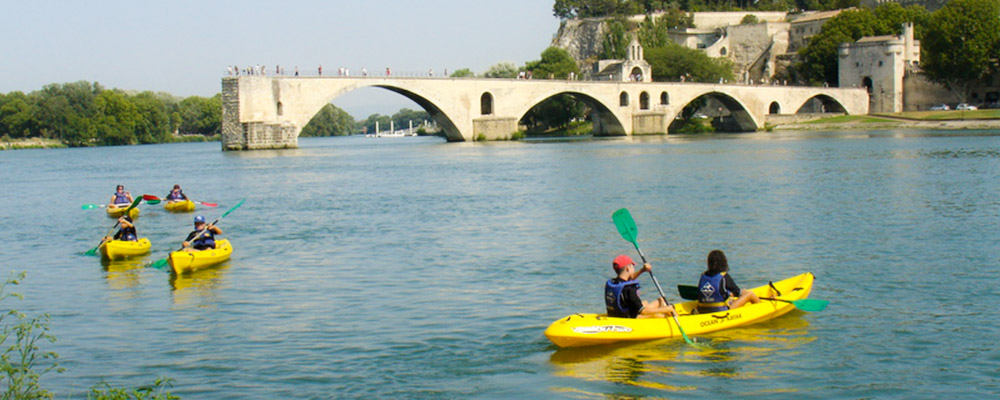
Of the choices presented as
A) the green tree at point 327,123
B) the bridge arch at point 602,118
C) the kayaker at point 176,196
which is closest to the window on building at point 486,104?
the bridge arch at point 602,118

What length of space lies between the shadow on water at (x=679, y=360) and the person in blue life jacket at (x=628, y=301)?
15.3 inches

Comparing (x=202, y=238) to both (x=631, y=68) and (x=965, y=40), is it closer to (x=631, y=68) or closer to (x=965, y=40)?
(x=965, y=40)

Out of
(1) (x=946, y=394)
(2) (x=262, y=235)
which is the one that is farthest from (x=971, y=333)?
(2) (x=262, y=235)

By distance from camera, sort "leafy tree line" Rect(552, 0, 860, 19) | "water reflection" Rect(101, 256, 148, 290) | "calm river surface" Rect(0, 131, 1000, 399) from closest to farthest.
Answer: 1. "calm river surface" Rect(0, 131, 1000, 399)
2. "water reflection" Rect(101, 256, 148, 290)
3. "leafy tree line" Rect(552, 0, 860, 19)

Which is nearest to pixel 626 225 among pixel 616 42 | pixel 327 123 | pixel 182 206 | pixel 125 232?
pixel 125 232

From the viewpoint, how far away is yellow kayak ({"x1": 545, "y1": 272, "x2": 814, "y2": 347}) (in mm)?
10625

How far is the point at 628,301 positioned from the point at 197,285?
8320 mm

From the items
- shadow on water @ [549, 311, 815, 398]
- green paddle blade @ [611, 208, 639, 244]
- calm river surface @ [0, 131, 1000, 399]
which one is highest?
green paddle blade @ [611, 208, 639, 244]

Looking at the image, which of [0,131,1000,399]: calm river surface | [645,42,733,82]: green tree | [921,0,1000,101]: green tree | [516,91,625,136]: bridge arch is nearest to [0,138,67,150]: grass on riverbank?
[516,91,625,136]: bridge arch

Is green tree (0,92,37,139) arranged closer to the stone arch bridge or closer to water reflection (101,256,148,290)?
the stone arch bridge

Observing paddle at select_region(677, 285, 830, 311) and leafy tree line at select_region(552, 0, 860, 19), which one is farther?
leafy tree line at select_region(552, 0, 860, 19)

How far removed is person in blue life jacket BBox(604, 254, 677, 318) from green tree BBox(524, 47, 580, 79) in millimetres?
96919

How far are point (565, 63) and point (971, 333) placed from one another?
10036cm

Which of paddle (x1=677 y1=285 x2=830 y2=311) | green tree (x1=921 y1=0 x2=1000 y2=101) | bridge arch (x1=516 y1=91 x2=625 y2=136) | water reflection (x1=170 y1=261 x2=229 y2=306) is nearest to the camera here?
paddle (x1=677 y1=285 x2=830 y2=311)
